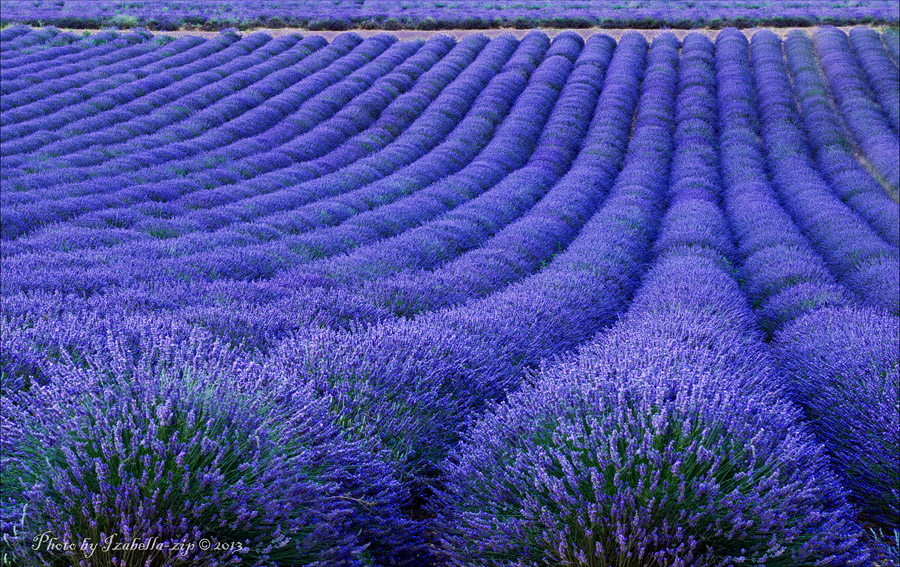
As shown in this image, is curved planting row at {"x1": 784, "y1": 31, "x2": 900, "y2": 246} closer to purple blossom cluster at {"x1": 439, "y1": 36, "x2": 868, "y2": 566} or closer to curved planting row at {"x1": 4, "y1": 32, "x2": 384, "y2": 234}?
purple blossom cluster at {"x1": 439, "y1": 36, "x2": 868, "y2": 566}

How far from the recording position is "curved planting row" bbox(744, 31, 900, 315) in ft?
21.9

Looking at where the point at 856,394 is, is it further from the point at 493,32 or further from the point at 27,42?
the point at 27,42

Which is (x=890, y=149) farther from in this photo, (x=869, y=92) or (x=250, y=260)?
(x=250, y=260)

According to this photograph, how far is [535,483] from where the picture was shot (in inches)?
75.6

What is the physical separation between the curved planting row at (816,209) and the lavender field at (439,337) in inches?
2.4

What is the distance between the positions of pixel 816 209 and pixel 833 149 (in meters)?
4.87

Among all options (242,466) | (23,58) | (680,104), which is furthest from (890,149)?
(23,58)

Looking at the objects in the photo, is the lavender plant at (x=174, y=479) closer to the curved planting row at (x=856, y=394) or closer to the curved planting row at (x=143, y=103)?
the curved planting row at (x=856, y=394)

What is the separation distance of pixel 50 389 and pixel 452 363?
1677 millimetres

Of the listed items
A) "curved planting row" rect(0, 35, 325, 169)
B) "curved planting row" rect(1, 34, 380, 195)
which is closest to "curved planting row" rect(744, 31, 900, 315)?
"curved planting row" rect(1, 34, 380, 195)

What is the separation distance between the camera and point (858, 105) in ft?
51.4

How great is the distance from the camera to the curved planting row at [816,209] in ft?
21.9

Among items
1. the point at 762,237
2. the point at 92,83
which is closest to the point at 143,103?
the point at 92,83

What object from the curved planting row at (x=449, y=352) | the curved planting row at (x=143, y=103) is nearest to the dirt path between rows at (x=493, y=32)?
the curved planting row at (x=143, y=103)
